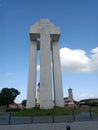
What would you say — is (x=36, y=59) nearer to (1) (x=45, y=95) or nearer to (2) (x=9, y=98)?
(1) (x=45, y=95)

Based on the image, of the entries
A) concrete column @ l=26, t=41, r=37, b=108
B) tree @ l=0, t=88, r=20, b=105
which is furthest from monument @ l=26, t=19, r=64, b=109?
tree @ l=0, t=88, r=20, b=105

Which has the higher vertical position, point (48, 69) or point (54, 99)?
point (48, 69)

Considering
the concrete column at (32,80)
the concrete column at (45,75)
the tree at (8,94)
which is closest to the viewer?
the concrete column at (45,75)

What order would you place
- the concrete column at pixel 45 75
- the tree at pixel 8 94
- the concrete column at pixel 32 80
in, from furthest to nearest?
the tree at pixel 8 94 < the concrete column at pixel 32 80 < the concrete column at pixel 45 75

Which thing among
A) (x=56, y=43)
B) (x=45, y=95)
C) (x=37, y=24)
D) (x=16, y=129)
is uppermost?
(x=37, y=24)

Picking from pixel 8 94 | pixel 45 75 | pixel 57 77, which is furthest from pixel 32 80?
pixel 8 94

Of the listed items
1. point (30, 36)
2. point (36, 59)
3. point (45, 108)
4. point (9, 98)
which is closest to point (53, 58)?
point (36, 59)

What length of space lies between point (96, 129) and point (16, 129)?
529 cm

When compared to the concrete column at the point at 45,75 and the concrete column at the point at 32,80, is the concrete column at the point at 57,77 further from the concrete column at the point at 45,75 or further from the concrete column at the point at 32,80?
the concrete column at the point at 32,80

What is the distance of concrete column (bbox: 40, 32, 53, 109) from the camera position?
30.0 metres

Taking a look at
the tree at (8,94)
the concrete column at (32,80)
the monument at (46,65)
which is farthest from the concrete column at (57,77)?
the tree at (8,94)

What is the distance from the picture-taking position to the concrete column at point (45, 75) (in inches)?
1180

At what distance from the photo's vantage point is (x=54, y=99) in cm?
3278

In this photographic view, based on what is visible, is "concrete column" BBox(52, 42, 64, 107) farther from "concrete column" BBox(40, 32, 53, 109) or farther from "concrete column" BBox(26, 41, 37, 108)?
"concrete column" BBox(26, 41, 37, 108)
